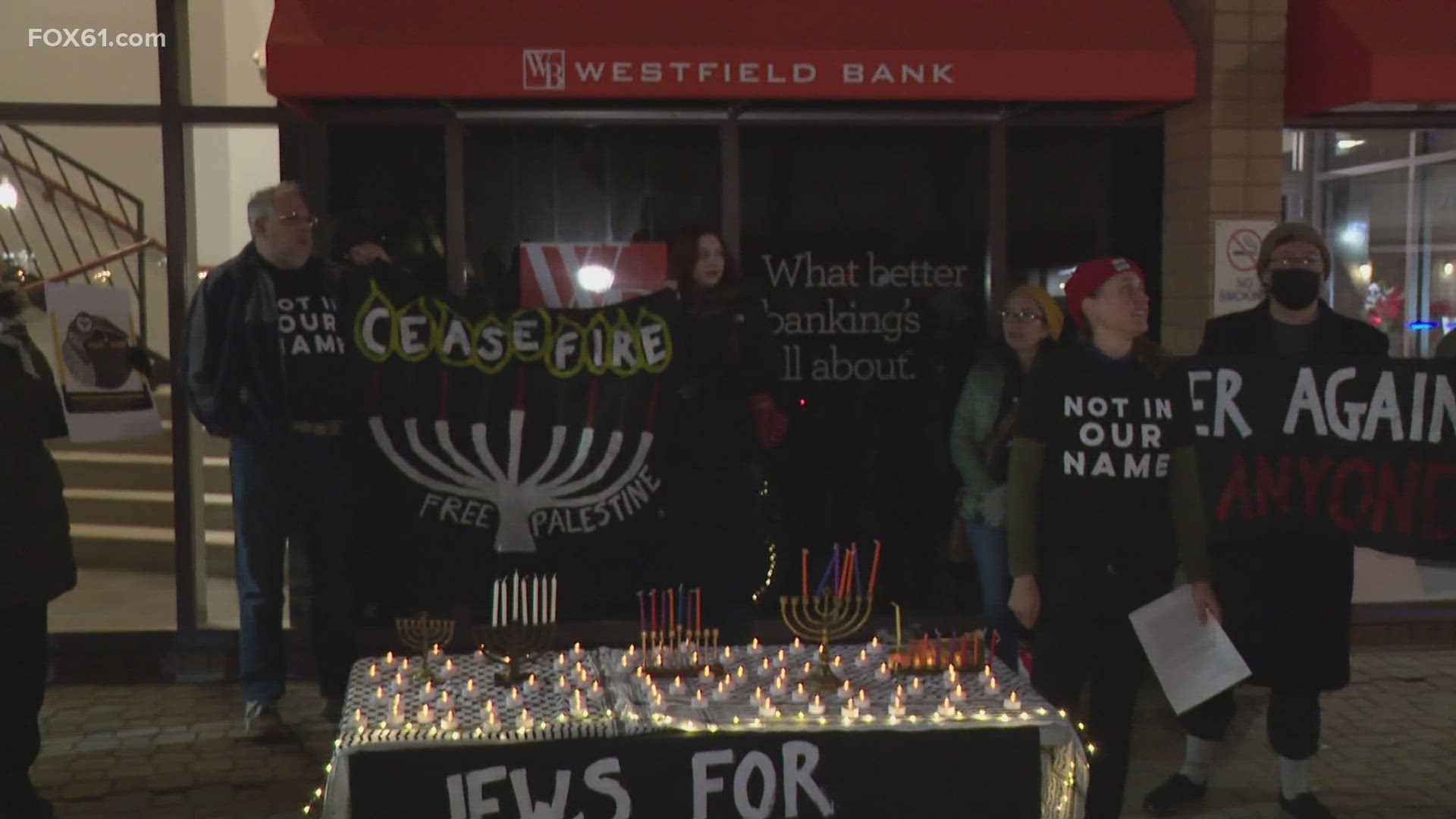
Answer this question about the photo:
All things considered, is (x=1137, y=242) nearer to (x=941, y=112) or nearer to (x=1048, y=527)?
(x=941, y=112)

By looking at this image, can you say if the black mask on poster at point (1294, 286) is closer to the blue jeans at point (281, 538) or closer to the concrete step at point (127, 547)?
the blue jeans at point (281, 538)

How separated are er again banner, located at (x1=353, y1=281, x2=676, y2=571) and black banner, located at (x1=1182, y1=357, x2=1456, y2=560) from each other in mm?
2272

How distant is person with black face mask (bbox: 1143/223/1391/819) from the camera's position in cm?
507

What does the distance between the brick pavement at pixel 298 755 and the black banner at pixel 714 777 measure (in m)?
1.81

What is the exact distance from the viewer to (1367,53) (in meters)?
6.39

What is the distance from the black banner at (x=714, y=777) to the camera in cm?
357

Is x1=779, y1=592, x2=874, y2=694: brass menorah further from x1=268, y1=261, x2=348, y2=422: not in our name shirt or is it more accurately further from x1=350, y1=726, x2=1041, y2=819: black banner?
x1=268, y1=261, x2=348, y2=422: not in our name shirt

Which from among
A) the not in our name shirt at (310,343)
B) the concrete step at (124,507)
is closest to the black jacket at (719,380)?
the not in our name shirt at (310,343)

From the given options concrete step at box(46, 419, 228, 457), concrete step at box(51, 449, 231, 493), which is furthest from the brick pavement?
concrete step at box(46, 419, 228, 457)

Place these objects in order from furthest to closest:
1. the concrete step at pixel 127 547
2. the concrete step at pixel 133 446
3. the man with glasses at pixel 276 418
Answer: the concrete step at pixel 133 446 → the concrete step at pixel 127 547 → the man with glasses at pixel 276 418

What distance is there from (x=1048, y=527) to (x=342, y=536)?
313cm

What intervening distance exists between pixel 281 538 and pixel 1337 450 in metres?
4.16

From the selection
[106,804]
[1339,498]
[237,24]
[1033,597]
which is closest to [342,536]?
[106,804]

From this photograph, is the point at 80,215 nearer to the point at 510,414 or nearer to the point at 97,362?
the point at 97,362
